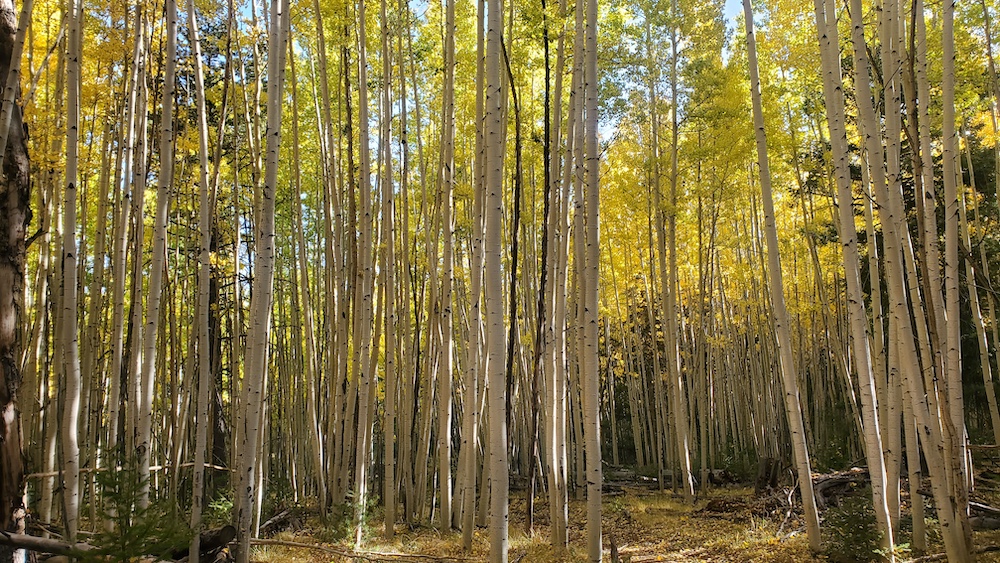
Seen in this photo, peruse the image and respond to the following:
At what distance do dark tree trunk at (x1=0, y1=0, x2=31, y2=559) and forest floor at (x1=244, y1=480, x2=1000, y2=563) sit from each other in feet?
5.64

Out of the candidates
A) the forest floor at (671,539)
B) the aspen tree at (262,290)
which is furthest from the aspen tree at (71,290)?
the forest floor at (671,539)

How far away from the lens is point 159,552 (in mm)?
2867

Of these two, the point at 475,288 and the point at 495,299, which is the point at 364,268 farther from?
the point at 495,299

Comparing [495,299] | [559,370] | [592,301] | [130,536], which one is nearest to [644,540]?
[559,370]

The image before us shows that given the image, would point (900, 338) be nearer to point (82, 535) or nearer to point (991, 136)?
point (82, 535)

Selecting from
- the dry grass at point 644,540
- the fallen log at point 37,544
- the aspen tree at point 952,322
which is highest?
the aspen tree at point 952,322

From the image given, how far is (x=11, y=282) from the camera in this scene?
307 centimetres

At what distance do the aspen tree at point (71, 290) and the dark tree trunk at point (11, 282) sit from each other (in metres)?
0.19

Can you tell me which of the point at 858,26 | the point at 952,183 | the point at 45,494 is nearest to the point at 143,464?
the point at 45,494

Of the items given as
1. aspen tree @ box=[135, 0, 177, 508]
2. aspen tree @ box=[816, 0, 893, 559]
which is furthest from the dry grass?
aspen tree @ box=[135, 0, 177, 508]

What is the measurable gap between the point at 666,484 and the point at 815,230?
5.88 meters

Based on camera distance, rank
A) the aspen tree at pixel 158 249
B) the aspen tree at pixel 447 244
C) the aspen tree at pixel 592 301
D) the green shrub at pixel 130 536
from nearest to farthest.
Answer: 1. the green shrub at pixel 130 536
2. the aspen tree at pixel 158 249
3. the aspen tree at pixel 592 301
4. the aspen tree at pixel 447 244

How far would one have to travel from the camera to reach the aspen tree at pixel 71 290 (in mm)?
3182

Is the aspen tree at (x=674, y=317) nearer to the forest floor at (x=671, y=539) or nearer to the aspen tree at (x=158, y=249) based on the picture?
the forest floor at (x=671, y=539)
